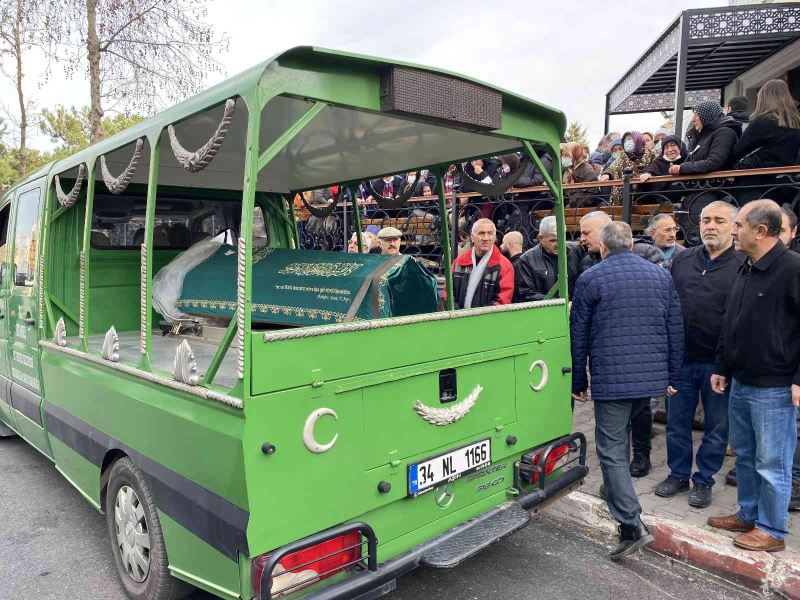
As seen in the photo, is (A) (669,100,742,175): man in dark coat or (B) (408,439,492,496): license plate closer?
(B) (408,439,492,496): license plate

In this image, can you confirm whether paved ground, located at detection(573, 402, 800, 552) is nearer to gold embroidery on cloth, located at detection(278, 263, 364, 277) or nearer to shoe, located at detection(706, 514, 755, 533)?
shoe, located at detection(706, 514, 755, 533)

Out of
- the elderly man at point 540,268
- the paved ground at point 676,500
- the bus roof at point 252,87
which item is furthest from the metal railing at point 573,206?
the paved ground at point 676,500

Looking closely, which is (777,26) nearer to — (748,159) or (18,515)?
(748,159)

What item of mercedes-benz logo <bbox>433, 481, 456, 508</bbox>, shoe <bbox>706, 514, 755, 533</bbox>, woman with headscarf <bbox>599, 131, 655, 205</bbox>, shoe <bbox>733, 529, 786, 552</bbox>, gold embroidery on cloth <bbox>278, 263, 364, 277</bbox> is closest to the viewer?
mercedes-benz logo <bbox>433, 481, 456, 508</bbox>

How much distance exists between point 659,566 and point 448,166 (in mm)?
2812

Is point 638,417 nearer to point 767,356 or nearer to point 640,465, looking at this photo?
point 640,465

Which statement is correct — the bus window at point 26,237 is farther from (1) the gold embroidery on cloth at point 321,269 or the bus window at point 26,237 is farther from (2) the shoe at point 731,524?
(2) the shoe at point 731,524

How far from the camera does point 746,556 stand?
3117 millimetres

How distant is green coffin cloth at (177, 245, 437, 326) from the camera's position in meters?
3.66

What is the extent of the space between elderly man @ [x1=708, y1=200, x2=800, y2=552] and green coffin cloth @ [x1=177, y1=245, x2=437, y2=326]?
175 cm

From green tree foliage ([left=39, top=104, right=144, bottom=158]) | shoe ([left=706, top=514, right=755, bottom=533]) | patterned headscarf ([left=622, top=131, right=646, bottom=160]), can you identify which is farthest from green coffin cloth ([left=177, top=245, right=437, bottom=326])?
green tree foliage ([left=39, top=104, right=144, bottom=158])

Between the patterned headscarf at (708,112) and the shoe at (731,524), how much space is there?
3855 mm

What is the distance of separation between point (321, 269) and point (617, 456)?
2.23m

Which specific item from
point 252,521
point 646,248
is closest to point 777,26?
point 646,248
